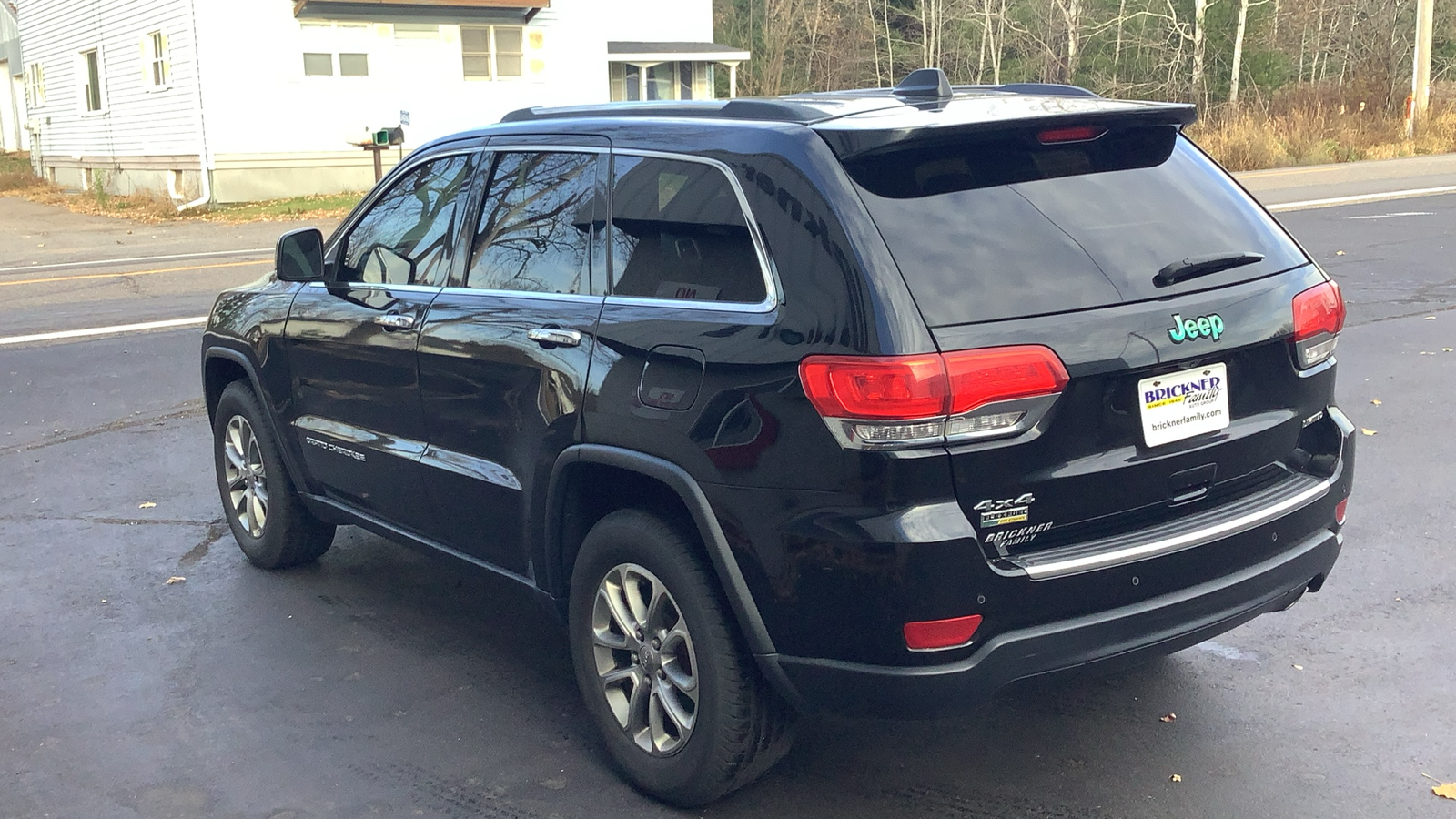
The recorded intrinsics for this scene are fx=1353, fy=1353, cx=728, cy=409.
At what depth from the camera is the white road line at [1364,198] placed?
60.3ft

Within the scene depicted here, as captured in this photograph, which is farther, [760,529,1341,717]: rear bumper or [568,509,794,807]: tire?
[568,509,794,807]: tire

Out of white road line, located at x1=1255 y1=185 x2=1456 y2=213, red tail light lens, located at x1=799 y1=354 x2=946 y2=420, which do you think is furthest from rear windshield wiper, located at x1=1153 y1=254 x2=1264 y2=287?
white road line, located at x1=1255 y1=185 x2=1456 y2=213

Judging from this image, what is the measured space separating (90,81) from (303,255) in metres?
30.5

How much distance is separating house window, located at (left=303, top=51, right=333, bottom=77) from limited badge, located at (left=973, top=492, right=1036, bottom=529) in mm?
26717

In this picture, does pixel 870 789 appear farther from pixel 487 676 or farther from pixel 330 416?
pixel 330 416

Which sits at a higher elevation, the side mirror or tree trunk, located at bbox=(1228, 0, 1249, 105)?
tree trunk, located at bbox=(1228, 0, 1249, 105)

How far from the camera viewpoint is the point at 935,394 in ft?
9.91

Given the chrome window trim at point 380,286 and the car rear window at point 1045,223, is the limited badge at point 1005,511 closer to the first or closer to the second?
the car rear window at point 1045,223

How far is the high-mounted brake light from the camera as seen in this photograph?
11.5ft

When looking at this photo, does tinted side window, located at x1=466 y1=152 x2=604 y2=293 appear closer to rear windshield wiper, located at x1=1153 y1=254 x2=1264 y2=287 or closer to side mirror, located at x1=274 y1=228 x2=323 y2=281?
side mirror, located at x1=274 y1=228 x2=323 y2=281

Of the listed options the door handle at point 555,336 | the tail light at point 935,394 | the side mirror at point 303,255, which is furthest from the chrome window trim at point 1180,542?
the side mirror at point 303,255

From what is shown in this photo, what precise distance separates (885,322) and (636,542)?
0.96 metres

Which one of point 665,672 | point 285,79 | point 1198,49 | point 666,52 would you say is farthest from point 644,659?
point 1198,49

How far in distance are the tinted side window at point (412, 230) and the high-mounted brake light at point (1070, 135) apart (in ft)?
6.50
